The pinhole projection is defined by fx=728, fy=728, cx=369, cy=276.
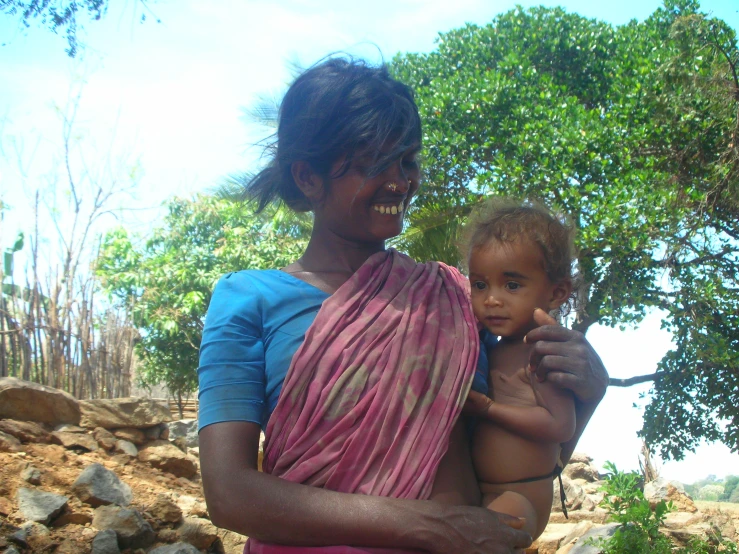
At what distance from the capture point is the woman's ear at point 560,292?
2.07 meters

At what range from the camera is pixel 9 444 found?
502 centimetres

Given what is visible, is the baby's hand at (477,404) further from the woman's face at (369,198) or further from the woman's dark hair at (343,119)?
the woman's dark hair at (343,119)

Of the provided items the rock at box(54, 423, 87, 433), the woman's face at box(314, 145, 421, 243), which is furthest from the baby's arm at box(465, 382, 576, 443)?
the rock at box(54, 423, 87, 433)

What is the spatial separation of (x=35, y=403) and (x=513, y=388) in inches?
187

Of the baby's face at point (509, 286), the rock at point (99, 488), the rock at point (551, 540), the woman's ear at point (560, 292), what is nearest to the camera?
the baby's face at point (509, 286)

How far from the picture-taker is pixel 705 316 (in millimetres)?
8938

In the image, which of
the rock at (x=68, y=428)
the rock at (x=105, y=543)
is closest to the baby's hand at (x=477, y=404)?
the rock at (x=105, y=543)

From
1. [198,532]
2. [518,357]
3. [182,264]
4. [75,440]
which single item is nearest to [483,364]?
[518,357]

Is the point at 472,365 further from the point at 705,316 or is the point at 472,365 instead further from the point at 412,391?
the point at 705,316

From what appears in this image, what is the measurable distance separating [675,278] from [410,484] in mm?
8724

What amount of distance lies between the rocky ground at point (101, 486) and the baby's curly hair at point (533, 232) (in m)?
3.05

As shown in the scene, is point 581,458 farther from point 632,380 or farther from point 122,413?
point 122,413

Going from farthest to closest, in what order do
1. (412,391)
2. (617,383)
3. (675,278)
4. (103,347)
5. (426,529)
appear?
1. (617,383)
2. (675,278)
3. (103,347)
4. (412,391)
5. (426,529)

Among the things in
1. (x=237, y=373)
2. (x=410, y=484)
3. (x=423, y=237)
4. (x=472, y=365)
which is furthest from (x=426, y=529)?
(x=423, y=237)
